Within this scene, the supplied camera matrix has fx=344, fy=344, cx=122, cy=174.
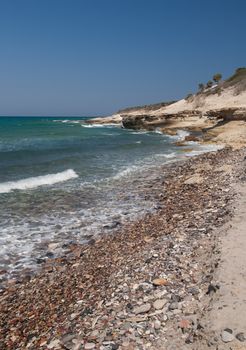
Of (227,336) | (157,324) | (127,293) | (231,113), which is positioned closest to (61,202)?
A: (127,293)

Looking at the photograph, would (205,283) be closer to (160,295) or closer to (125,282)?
(160,295)

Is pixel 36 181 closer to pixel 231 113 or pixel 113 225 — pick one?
pixel 113 225

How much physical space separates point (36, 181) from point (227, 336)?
48.9ft

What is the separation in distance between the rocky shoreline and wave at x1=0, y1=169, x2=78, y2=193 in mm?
8178

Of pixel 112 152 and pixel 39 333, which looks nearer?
pixel 39 333

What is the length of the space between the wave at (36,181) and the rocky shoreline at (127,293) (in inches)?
322

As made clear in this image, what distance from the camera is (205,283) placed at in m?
5.74

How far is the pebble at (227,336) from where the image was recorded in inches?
169

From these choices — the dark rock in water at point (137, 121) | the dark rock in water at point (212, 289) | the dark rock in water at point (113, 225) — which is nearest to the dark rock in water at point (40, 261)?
the dark rock in water at point (113, 225)

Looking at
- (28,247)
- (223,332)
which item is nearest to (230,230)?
(223,332)

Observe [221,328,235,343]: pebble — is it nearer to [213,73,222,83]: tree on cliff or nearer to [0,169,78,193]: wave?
[0,169,78,193]: wave

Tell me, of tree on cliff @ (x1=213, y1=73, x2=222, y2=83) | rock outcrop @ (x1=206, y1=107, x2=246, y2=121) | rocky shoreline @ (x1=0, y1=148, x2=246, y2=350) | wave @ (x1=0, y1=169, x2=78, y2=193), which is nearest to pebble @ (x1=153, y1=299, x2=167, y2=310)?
rocky shoreline @ (x1=0, y1=148, x2=246, y2=350)

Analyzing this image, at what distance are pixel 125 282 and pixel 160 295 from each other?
899 millimetres

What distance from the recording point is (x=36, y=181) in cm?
1795
